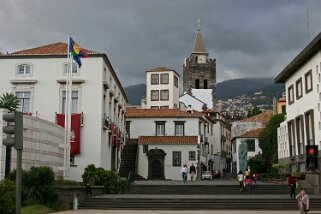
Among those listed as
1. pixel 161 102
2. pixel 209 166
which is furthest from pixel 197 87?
pixel 209 166

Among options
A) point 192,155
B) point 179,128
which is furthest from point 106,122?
point 179,128

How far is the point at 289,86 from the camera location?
43219 mm

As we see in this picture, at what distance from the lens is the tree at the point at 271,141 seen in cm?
5969

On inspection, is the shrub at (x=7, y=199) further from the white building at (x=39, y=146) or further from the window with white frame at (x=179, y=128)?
the window with white frame at (x=179, y=128)

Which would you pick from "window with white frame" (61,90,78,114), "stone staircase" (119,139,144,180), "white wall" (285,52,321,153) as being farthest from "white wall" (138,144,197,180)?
"white wall" (285,52,321,153)

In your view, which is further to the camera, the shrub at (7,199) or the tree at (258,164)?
the tree at (258,164)

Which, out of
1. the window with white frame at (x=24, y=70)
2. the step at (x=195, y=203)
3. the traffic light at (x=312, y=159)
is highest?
the window with white frame at (x=24, y=70)

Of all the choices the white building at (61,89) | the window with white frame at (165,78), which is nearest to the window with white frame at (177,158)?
the white building at (61,89)

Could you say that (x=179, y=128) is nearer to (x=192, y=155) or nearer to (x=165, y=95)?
(x=192, y=155)

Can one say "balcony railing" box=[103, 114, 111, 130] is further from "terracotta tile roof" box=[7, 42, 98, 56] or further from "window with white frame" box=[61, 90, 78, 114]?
"terracotta tile roof" box=[7, 42, 98, 56]

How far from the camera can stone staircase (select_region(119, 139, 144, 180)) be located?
55188 millimetres

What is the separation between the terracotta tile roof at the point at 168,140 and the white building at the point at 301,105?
13.7 metres

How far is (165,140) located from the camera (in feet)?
193

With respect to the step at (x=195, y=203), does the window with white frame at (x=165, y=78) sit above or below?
above
